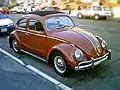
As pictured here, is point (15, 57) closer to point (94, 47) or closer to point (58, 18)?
point (58, 18)

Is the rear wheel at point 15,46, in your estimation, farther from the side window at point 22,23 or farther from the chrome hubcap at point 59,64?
the chrome hubcap at point 59,64

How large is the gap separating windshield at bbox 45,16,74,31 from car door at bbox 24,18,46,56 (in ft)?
0.76

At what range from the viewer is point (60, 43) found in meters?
6.11

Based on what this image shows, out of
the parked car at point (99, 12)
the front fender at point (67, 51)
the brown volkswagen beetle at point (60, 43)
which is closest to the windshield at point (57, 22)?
the brown volkswagen beetle at point (60, 43)

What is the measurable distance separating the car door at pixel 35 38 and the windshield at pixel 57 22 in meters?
0.23

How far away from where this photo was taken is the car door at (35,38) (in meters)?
6.72

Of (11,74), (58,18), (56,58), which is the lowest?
(11,74)

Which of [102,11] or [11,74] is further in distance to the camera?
[102,11]

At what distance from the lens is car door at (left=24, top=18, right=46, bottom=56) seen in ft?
22.0

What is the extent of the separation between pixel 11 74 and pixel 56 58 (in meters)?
1.38

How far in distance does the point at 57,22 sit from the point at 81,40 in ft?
4.13

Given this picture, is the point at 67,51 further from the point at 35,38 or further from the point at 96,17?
the point at 96,17

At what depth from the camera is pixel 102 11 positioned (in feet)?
80.2

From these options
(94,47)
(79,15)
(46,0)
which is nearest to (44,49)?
(94,47)
